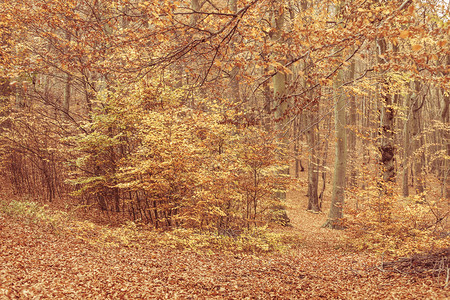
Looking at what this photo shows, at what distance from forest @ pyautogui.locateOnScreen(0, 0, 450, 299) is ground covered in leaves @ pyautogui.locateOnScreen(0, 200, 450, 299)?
0.04 metres

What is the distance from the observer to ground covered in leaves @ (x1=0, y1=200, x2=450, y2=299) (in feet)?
18.7

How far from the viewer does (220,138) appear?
33.6ft

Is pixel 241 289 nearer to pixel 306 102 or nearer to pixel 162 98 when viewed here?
pixel 306 102

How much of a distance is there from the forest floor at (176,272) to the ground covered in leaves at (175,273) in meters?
0.01

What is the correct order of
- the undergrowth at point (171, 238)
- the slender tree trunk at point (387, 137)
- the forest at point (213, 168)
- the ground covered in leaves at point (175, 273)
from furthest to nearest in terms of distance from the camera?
the slender tree trunk at point (387, 137), the undergrowth at point (171, 238), the ground covered in leaves at point (175, 273), the forest at point (213, 168)

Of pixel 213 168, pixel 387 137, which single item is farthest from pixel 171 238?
pixel 387 137

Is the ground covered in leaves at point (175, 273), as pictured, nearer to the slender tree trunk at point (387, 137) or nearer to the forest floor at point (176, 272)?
the forest floor at point (176, 272)

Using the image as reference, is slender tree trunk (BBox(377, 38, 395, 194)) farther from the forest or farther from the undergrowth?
the undergrowth

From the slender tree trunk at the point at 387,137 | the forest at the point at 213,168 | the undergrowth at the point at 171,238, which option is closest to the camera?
the forest at the point at 213,168

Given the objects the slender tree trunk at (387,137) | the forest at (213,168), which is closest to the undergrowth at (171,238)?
the forest at (213,168)

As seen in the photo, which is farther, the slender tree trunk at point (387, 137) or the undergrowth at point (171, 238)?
the slender tree trunk at point (387, 137)

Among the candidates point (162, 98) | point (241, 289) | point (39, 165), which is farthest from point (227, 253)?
point (39, 165)

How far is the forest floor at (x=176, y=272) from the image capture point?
18.7 ft

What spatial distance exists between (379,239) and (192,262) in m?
4.76
